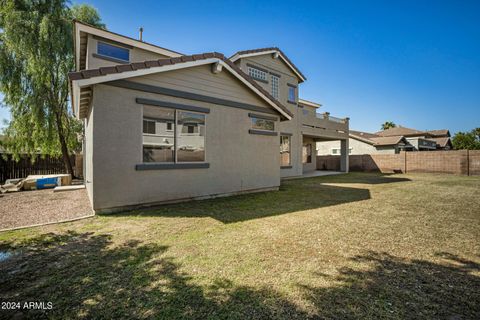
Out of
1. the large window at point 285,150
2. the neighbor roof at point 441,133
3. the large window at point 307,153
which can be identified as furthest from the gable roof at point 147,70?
the neighbor roof at point 441,133

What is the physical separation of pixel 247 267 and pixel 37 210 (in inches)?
277

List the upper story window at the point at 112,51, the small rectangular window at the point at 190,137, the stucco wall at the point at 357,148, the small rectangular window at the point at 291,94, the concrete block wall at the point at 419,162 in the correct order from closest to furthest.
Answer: the small rectangular window at the point at 190,137 < the upper story window at the point at 112,51 < the small rectangular window at the point at 291,94 < the concrete block wall at the point at 419,162 < the stucco wall at the point at 357,148

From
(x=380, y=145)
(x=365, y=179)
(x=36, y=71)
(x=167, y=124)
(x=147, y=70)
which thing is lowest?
(x=365, y=179)

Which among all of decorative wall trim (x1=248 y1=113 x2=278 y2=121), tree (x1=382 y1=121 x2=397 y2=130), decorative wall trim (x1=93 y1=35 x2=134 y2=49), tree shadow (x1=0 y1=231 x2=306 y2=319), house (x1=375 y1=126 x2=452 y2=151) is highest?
tree (x1=382 y1=121 x2=397 y2=130)

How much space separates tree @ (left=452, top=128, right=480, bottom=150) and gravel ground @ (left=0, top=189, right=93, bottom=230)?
62.6 metres

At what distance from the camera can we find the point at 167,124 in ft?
22.9

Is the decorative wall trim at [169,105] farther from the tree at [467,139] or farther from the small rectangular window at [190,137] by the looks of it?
the tree at [467,139]

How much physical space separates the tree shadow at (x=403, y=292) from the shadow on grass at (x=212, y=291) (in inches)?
0.4

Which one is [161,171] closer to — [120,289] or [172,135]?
[172,135]

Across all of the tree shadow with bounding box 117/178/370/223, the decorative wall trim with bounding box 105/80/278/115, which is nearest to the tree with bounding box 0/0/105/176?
the decorative wall trim with bounding box 105/80/278/115

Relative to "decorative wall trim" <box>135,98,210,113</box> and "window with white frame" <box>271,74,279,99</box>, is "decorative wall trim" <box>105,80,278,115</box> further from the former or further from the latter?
"window with white frame" <box>271,74,279,99</box>

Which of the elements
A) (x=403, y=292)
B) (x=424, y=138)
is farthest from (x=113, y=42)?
(x=424, y=138)

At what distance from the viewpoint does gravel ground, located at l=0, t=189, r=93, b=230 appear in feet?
17.5

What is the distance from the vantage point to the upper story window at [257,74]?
14131mm
